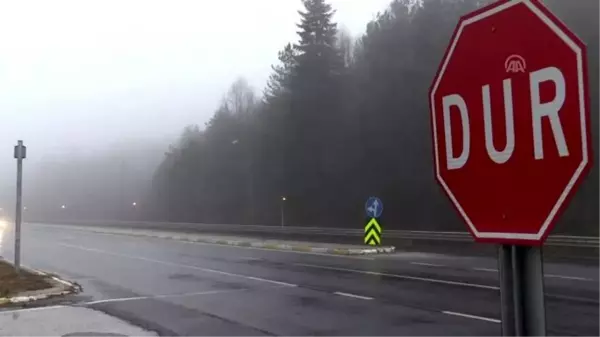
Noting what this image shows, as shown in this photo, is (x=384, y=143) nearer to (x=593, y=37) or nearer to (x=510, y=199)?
(x=593, y=37)

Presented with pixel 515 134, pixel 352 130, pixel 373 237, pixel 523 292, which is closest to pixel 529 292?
pixel 523 292

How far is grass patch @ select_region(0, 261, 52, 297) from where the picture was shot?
15.0 m

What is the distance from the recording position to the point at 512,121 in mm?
1850

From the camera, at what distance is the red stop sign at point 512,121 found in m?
1.72

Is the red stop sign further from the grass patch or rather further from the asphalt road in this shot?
the grass patch

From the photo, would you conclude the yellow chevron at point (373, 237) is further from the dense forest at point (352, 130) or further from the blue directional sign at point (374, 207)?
the dense forest at point (352, 130)

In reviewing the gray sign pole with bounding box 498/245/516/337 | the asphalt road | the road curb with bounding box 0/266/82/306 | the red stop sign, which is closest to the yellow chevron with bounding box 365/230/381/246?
the asphalt road

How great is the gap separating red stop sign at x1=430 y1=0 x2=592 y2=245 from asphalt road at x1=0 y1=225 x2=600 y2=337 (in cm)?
762

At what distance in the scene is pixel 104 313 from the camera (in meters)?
12.0

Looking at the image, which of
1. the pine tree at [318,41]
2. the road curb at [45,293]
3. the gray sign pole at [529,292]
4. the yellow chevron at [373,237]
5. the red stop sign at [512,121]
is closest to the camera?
the red stop sign at [512,121]

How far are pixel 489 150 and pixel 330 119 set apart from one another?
51230 millimetres

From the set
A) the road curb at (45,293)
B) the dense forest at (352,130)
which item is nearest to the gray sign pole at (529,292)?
the road curb at (45,293)

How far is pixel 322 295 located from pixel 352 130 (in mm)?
37833

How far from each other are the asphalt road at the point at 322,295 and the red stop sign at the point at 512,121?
7618 millimetres
